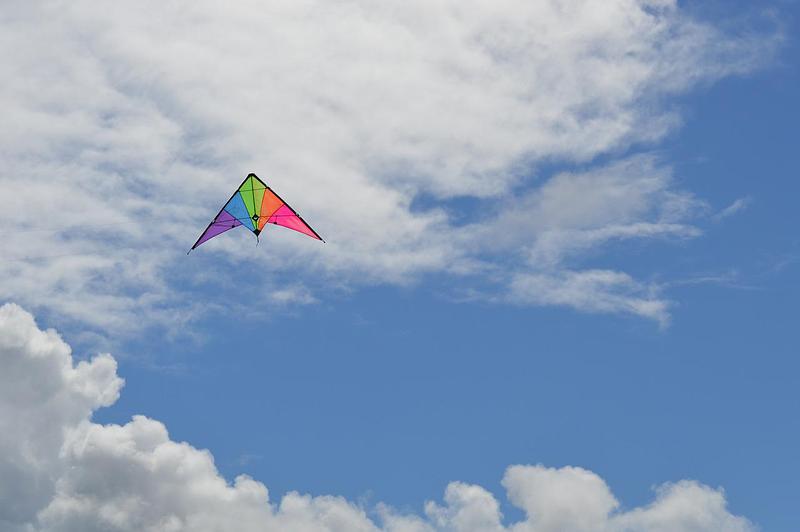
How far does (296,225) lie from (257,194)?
4.18 metres

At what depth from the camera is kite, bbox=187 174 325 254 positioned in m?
80.7

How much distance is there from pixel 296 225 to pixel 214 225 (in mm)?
6978

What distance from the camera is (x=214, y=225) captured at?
8169 cm

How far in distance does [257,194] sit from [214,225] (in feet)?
15.0

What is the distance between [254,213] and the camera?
81625 mm

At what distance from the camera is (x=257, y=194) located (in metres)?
81.2

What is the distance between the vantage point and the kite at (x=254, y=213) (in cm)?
8069

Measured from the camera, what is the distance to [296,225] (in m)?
81.5
